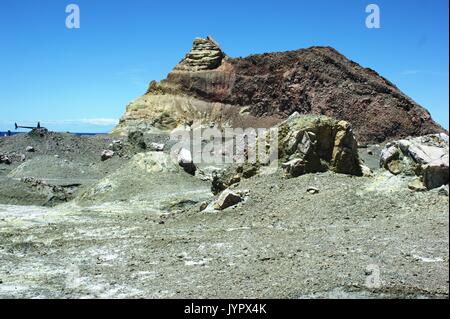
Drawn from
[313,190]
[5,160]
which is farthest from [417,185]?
[5,160]

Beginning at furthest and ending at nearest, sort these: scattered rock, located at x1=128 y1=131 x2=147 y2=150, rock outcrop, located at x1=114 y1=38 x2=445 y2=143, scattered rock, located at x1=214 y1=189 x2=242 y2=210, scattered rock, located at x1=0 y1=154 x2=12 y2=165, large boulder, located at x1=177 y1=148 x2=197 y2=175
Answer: rock outcrop, located at x1=114 y1=38 x2=445 y2=143, scattered rock, located at x1=128 y1=131 x2=147 y2=150, scattered rock, located at x1=0 y1=154 x2=12 y2=165, large boulder, located at x1=177 y1=148 x2=197 y2=175, scattered rock, located at x1=214 y1=189 x2=242 y2=210

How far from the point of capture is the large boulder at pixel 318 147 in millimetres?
13711

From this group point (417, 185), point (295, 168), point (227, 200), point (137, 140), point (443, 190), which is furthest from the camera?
point (137, 140)

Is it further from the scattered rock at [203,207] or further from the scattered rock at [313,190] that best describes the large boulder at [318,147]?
the scattered rock at [203,207]

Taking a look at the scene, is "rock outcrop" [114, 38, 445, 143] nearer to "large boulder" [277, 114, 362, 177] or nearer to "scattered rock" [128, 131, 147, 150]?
"scattered rock" [128, 131, 147, 150]

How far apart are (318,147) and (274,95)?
121 ft

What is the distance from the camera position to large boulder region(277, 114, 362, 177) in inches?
540

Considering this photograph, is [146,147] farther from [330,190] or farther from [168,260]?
[168,260]

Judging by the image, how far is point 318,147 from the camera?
13.9 metres

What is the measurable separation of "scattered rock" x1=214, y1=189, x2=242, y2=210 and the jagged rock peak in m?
43.5

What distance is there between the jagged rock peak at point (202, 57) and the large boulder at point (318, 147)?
136 ft

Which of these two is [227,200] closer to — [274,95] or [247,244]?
[247,244]

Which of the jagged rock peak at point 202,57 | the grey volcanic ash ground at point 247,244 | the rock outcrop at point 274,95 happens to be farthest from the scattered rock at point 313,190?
the jagged rock peak at point 202,57

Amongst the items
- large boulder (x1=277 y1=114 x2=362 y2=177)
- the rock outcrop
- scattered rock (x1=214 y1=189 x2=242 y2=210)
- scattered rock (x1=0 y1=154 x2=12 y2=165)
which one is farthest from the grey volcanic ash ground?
the rock outcrop
